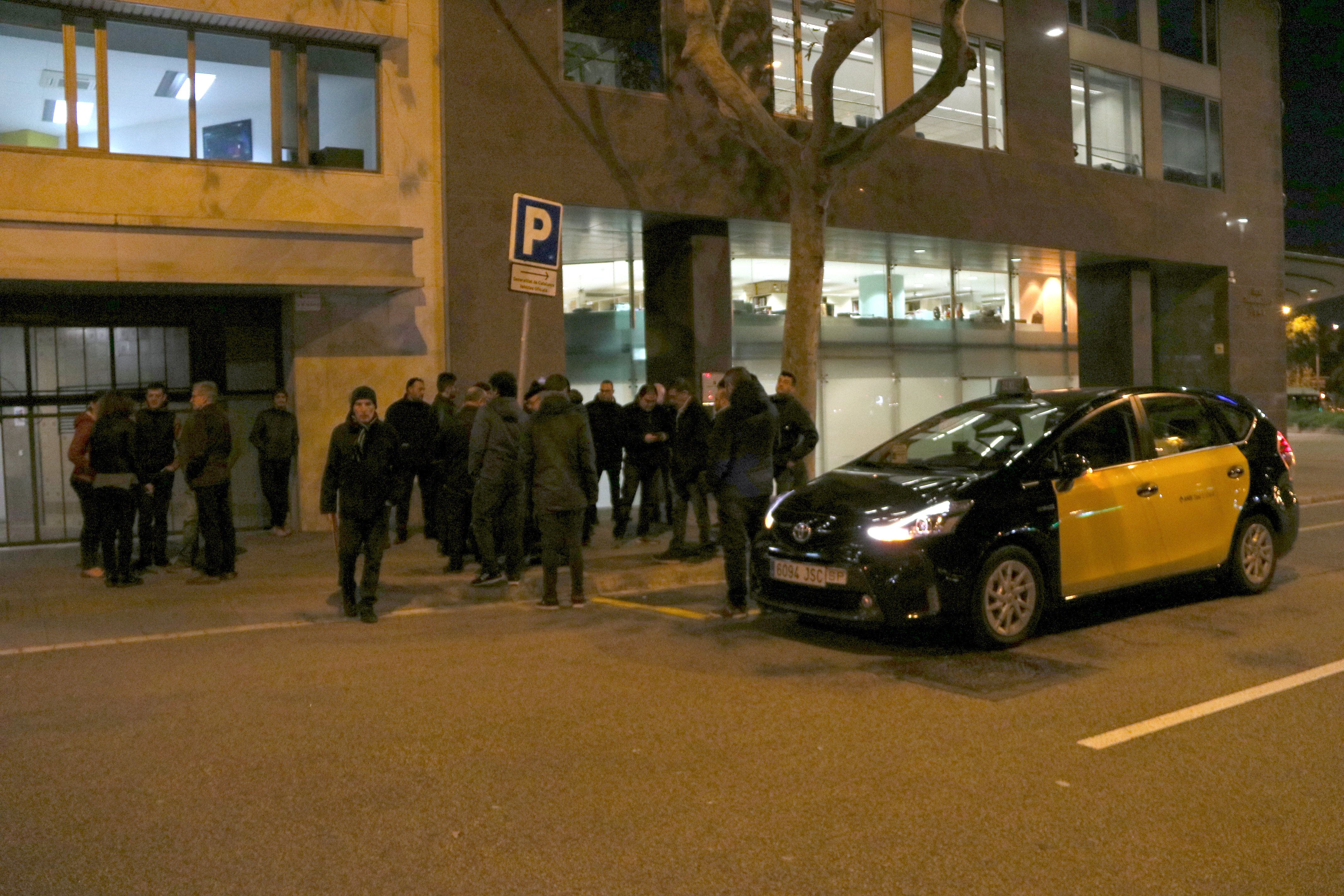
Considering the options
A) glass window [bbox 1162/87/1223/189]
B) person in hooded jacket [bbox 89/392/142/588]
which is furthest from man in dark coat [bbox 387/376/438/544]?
glass window [bbox 1162/87/1223/189]

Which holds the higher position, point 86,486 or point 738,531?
point 86,486

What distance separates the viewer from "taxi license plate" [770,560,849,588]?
7543 millimetres

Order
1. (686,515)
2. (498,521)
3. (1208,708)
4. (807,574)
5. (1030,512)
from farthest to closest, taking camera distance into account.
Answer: (686,515), (498,521), (807,574), (1030,512), (1208,708)

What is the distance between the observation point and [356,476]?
895cm

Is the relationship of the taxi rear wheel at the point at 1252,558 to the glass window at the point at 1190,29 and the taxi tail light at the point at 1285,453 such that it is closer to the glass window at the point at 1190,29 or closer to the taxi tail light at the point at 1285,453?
the taxi tail light at the point at 1285,453

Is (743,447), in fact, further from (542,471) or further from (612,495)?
(612,495)

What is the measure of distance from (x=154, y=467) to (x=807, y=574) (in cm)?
644

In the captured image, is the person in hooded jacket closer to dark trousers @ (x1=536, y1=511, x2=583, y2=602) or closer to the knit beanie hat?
the knit beanie hat

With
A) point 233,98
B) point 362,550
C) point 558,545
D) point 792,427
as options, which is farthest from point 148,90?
point 792,427

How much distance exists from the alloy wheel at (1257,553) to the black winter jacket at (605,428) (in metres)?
6.52

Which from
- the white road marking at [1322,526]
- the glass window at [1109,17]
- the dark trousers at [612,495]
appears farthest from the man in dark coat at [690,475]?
the glass window at [1109,17]

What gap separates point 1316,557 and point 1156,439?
405 centimetres

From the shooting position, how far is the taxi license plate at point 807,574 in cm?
754

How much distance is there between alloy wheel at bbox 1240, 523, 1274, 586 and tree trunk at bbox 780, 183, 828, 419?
5381 millimetres
